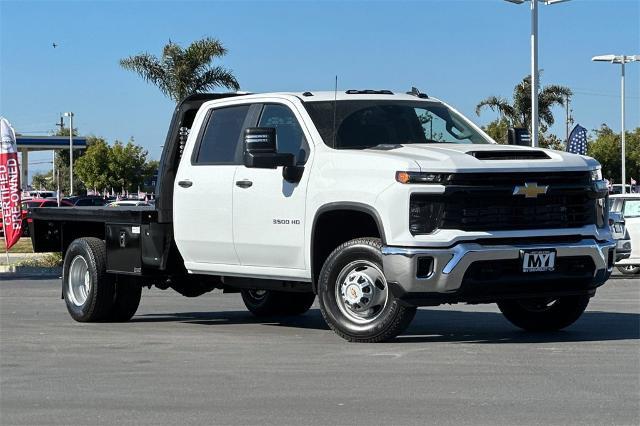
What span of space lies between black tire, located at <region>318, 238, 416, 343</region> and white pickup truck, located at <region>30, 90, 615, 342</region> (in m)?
0.01

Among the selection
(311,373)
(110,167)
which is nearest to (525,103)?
(311,373)

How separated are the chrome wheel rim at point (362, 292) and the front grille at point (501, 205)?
64cm

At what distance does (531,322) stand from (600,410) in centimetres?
425

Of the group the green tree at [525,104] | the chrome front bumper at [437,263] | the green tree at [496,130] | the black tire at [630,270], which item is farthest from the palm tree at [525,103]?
the chrome front bumper at [437,263]

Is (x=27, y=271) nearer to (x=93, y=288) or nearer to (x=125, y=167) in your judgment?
(x=93, y=288)

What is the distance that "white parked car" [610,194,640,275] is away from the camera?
20844 millimetres

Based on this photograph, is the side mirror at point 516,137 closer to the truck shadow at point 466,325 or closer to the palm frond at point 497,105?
the truck shadow at point 466,325

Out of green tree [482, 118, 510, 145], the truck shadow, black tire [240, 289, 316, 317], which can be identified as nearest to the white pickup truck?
the truck shadow

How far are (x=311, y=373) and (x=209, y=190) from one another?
3349mm

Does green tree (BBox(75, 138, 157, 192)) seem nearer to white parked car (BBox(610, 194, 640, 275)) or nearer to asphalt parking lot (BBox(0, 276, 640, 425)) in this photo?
white parked car (BBox(610, 194, 640, 275))

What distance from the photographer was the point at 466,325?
12.0 m

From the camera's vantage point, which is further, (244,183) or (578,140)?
(578,140)

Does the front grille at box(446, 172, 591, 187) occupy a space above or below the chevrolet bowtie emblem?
above

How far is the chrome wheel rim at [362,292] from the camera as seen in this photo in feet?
32.6
